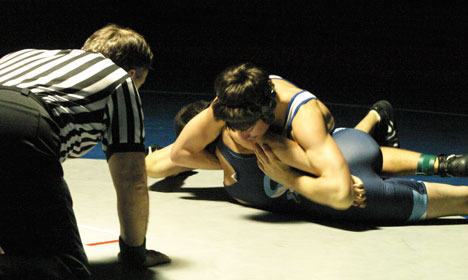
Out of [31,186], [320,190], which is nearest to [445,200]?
[320,190]

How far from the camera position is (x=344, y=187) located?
3.78m

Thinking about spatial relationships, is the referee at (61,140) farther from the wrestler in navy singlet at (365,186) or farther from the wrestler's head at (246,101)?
the wrestler in navy singlet at (365,186)

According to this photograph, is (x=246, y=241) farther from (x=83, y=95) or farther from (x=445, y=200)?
(x=83, y=95)

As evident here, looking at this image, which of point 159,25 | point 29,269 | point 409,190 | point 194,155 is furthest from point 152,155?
point 159,25

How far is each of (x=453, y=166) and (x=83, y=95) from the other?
82.3 inches

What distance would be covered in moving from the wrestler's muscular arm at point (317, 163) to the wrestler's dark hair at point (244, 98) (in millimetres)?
153

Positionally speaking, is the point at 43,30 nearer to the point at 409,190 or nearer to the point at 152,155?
the point at 152,155

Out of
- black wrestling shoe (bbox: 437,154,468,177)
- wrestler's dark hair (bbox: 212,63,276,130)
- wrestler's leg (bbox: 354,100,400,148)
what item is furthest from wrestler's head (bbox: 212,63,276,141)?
wrestler's leg (bbox: 354,100,400,148)

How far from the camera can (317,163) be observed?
3854mm

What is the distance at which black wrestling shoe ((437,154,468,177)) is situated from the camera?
436cm

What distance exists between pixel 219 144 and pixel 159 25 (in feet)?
22.7

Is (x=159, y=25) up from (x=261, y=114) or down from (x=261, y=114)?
down

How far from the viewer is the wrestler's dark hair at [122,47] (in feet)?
10.3

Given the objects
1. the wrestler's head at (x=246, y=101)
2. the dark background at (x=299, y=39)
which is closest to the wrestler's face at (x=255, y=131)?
the wrestler's head at (x=246, y=101)
